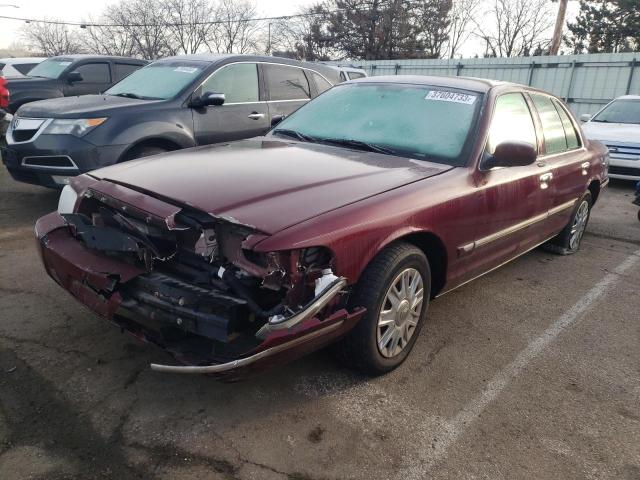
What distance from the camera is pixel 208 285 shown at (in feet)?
7.93

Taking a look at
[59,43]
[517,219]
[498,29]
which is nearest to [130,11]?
[59,43]

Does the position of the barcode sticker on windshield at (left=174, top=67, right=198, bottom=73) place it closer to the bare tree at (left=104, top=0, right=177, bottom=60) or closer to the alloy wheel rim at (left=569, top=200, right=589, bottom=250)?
the alloy wheel rim at (left=569, top=200, right=589, bottom=250)

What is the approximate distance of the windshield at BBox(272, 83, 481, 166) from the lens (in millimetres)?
3357

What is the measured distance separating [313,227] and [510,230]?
2001 mm

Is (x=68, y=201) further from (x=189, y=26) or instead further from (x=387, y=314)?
(x=189, y=26)

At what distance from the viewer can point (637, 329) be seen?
3.71 metres

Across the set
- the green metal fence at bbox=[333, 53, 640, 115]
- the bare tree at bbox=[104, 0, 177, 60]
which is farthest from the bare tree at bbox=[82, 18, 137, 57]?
the green metal fence at bbox=[333, 53, 640, 115]

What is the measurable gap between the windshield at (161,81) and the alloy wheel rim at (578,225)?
4392mm

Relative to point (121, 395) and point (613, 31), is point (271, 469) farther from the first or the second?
point (613, 31)

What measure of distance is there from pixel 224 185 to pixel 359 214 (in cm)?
71

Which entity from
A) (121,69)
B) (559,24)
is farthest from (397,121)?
(559,24)

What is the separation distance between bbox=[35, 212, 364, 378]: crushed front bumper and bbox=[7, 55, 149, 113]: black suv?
6.77 metres

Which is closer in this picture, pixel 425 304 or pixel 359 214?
pixel 359 214

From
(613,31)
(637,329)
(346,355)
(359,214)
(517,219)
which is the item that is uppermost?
(613,31)
